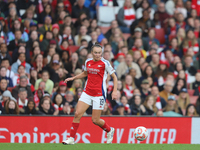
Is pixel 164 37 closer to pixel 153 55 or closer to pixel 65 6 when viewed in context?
pixel 153 55

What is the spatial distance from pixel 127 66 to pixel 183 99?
6.85ft

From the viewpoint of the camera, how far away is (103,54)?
1338cm

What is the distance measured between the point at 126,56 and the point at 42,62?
108 inches

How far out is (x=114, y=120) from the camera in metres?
10.7

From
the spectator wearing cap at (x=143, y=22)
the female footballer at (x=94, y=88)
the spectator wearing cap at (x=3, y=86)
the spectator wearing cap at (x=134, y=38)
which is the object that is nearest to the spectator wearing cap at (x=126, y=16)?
the spectator wearing cap at (x=143, y=22)

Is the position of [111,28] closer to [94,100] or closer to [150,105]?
[150,105]

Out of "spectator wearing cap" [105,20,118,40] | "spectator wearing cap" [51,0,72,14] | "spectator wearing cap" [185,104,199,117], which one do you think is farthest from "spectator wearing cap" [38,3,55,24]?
"spectator wearing cap" [185,104,199,117]

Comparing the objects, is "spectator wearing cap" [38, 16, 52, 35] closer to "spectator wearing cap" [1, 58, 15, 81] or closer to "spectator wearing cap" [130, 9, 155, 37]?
"spectator wearing cap" [1, 58, 15, 81]

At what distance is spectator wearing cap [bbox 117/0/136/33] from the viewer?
1625 centimetres

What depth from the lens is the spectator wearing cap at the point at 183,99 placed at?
12.8 meters

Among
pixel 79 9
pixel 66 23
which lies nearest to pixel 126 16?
pixel 79 9

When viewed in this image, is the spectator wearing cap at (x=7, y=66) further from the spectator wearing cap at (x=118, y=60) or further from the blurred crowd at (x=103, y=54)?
the spectator wearing cap at (x=118, y=60)

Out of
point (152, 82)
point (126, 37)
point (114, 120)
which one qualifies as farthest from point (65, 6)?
point (114, 120)

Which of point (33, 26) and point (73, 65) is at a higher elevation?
point (33, 26)
